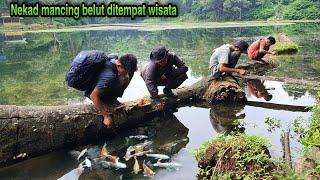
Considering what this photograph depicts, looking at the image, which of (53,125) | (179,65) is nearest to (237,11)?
(179,65)

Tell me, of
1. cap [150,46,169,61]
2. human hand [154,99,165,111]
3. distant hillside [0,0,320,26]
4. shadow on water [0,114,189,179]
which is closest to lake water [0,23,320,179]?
shadow on water [0,114,189,179]

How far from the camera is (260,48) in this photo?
11.8 meters

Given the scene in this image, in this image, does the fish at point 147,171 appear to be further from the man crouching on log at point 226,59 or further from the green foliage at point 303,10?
the green foliage at point 303,10

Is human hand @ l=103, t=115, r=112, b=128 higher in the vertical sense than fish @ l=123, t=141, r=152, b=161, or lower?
higher

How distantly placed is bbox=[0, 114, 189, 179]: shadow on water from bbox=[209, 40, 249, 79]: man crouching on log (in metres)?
1.87

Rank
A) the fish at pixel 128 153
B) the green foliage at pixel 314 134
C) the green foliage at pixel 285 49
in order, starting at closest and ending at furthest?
the green foliage at pixel 314 134 → the fish at pixel 128 153 → the green foliage at pixel 285 49

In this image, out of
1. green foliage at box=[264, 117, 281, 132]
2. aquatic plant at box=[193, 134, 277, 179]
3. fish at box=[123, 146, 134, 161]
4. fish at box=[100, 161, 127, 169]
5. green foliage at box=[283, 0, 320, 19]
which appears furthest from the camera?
green foliage at box=[283, 0, 320, 19]

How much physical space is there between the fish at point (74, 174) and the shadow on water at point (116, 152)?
79mm

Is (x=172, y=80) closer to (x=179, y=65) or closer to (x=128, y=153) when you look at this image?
(x=179, y=65)

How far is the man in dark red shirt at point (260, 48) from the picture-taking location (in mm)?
11523

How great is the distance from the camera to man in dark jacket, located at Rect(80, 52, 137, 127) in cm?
649

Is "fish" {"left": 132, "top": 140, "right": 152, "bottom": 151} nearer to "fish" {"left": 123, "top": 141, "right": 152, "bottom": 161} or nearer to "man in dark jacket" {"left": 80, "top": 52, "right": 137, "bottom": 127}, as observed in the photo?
"fish" {"left": 123, "top": 141, "right": 152, "bottom": 161}

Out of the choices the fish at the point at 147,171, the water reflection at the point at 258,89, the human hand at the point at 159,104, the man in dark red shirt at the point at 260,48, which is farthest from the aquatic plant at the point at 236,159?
the man in dark red shirt at the point at 260,48

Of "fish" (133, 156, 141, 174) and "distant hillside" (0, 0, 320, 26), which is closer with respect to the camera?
"fish" (133, 156, 141, 174)
